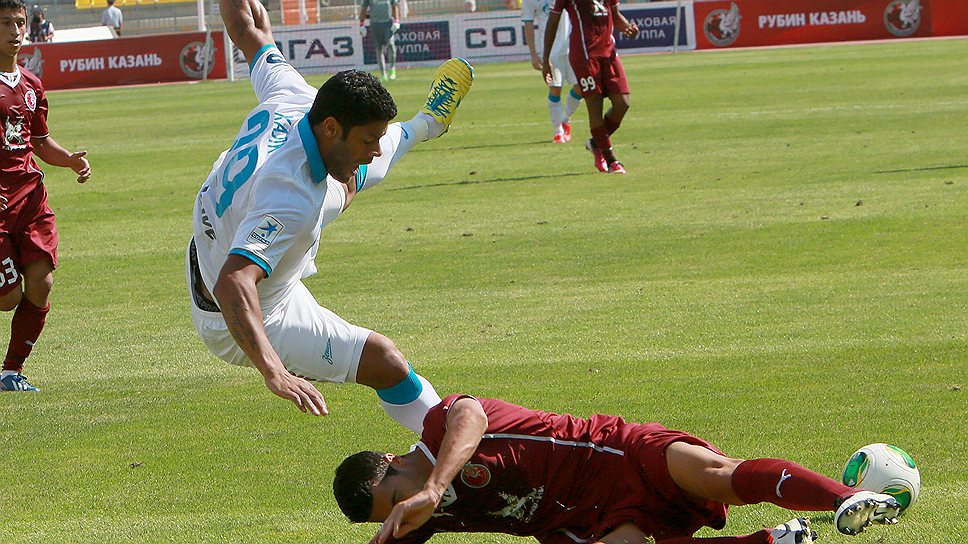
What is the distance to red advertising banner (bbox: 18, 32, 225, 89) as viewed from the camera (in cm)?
3550

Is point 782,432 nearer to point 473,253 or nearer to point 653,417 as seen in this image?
point 653,417

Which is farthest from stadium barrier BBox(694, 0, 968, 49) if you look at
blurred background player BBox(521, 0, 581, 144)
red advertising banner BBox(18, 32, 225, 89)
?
blurred background player BBox(521, 0, 581, 144)

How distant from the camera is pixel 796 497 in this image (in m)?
4.53

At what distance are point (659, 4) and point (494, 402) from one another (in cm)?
3229

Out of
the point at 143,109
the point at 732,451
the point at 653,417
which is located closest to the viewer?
the point at 732,451

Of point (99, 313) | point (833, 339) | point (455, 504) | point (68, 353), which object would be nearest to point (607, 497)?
point (455, 504)

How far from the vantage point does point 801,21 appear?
119 ft

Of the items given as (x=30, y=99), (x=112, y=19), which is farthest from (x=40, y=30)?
(x=30, y=99)

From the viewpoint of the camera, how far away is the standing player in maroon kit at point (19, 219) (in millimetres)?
7562

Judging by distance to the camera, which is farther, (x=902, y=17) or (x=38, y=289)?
(x=902, y=17)

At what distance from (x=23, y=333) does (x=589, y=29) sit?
26.9ft

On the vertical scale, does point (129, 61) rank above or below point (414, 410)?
below

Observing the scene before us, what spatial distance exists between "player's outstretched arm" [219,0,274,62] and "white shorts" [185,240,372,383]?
3.93ft

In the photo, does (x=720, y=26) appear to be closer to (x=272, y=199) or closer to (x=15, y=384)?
(x=15, y=384)
